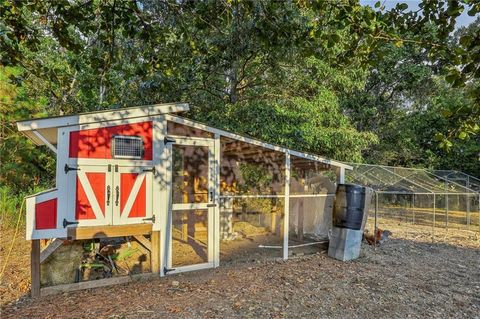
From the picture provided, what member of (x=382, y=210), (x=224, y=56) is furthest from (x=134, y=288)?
(x=382, y=210)

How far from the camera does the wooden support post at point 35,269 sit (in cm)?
468

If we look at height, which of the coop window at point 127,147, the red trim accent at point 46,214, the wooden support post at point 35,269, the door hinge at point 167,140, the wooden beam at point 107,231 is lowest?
the wooden support post at point 35,269

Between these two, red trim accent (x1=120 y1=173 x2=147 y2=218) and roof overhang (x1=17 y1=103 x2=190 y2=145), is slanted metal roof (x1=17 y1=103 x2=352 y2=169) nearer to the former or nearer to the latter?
roof overhang (x1=17 y1=103 x2=190 y2=145)

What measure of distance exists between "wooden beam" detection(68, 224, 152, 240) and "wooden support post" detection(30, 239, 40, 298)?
488mm

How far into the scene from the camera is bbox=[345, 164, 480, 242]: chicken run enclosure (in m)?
10.1

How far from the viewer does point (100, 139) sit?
502 centimetres

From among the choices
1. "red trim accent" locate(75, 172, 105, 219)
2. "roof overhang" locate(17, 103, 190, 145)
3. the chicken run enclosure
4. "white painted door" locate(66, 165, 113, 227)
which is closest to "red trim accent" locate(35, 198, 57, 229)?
"white painted door" locate(66, 165, 113, 227)

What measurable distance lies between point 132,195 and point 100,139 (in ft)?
3.12

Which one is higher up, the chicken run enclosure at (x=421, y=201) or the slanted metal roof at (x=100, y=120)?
the slanted metal roof at (x=100, y=120)

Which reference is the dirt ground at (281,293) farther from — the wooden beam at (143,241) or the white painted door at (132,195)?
the white painted door at (132,195)

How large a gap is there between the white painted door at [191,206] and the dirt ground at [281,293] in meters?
0.32

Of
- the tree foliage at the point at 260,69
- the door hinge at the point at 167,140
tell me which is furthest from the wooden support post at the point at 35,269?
the door hinge at the point at 167,140

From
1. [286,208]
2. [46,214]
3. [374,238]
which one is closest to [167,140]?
[46,214]

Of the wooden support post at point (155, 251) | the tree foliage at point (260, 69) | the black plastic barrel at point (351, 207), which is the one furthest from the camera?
the black plastic barrel at point (351, 207)
